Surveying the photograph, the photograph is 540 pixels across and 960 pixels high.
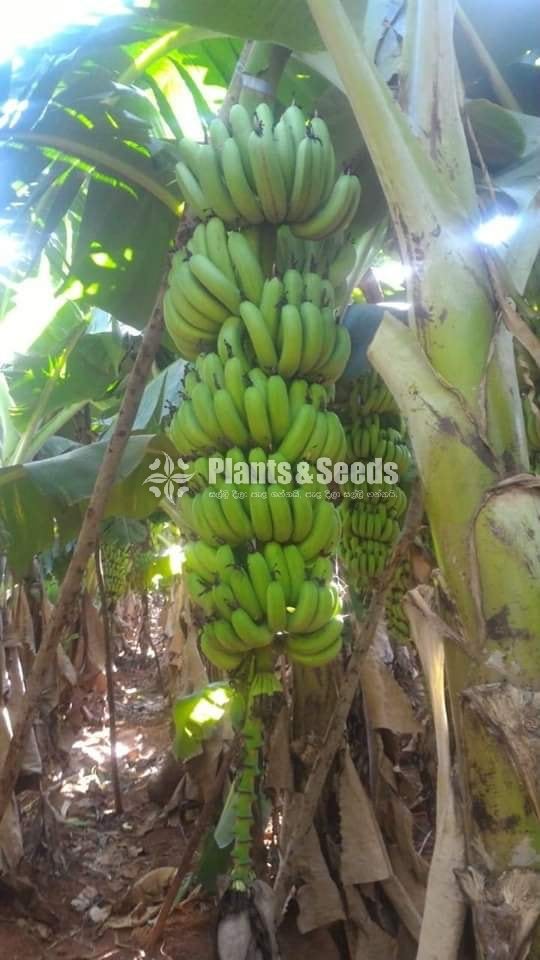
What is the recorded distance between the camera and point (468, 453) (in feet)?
3.18

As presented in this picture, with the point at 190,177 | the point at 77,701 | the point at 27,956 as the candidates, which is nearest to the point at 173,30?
the point at 190,177

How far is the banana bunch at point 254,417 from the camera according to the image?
4.10ft

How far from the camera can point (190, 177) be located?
1.40 meters

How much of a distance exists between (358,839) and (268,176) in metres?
1.63

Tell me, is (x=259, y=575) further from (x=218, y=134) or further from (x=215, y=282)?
(x=218, y=134)

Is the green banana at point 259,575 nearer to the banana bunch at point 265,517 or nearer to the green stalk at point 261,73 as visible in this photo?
the banana bunch at point 265,517

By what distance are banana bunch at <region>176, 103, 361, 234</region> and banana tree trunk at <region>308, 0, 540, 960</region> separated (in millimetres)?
210

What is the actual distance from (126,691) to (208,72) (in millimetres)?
6640

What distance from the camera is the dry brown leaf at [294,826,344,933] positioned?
1.93 m

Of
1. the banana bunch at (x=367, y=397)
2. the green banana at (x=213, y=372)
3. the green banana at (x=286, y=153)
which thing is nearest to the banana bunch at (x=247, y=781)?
the green banana at (x=213, y=372)

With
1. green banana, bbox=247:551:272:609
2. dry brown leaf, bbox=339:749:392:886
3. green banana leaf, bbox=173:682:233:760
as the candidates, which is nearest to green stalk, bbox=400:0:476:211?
green banana, bbox=247:551:272:609

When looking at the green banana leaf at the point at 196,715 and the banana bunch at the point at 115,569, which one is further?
the banana bunch at the point at 115,569

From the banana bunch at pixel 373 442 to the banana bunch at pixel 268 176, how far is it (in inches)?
28.5

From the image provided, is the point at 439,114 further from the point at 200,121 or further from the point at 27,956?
the point at 27,956
